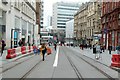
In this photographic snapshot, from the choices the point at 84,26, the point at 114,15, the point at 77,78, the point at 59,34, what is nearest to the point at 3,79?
the point at 77,78

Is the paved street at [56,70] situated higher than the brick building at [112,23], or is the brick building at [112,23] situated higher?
the brick building at [112,23]

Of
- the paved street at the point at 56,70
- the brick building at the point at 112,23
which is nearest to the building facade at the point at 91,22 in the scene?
the brick building at the point at 112,23

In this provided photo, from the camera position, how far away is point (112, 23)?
222 feet

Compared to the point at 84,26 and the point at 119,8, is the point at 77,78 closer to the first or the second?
the point at 119,8

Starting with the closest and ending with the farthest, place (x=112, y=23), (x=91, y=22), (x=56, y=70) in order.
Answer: (x=56, y=70) → (x=112, y=23) → (x=91, y=22)

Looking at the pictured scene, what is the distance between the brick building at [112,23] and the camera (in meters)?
61.9

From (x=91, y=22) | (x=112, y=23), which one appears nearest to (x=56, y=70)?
(x=112, y=23)

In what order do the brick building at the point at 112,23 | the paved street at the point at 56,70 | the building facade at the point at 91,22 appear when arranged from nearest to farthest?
the paved street at the point at 56,70 < the brick building at the point at 112,23 < the building facade at the point at 91,22

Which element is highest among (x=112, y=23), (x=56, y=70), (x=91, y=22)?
(x=91, y=22)

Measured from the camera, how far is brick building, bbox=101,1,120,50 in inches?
2437

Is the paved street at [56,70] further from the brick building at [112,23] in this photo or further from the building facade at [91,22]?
the building facade at [91,22]

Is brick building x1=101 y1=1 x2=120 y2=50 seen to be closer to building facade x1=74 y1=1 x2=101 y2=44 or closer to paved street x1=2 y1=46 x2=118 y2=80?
building facade x1=74 y1=1 x2=101 y2=44

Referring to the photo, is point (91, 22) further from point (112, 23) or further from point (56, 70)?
point (56, 70)

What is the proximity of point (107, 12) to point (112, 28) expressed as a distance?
8002 mm
